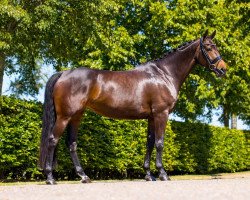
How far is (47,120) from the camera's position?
420 inches

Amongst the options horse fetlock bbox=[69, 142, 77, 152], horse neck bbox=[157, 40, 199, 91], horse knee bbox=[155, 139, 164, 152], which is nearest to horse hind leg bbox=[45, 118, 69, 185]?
horse fetlock bbox=[69, 142, 77, 152]

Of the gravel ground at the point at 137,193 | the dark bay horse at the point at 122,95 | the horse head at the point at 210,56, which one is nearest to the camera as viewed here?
the gravel ground at the point at 137,193

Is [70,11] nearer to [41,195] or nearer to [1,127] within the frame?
[1,127]

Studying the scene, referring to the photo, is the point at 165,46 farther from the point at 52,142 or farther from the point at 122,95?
the point at 52,142

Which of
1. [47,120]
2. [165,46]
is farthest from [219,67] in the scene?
[165,46]

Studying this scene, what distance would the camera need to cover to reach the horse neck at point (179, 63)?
39.1 feet

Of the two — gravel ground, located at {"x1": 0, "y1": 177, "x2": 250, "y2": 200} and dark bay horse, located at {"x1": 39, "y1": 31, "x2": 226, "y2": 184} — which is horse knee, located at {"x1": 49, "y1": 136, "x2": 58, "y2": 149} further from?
gravel ground, located at {"x1": 0, "y1": 177, "x2": 250, "y2": 200}

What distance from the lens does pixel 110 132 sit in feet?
54.7

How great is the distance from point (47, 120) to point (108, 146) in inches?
244

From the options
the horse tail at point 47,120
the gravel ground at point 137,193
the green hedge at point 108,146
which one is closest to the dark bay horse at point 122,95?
the horse tail at point 47,120

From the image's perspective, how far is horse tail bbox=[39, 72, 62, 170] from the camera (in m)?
10.4

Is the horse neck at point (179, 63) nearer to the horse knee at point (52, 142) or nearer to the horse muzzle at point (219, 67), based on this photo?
the horse muzzle at point (219, 67)

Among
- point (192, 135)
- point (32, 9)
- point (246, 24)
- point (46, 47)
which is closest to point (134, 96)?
point (32, 9)

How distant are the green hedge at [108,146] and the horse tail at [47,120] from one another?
3.63 metres
